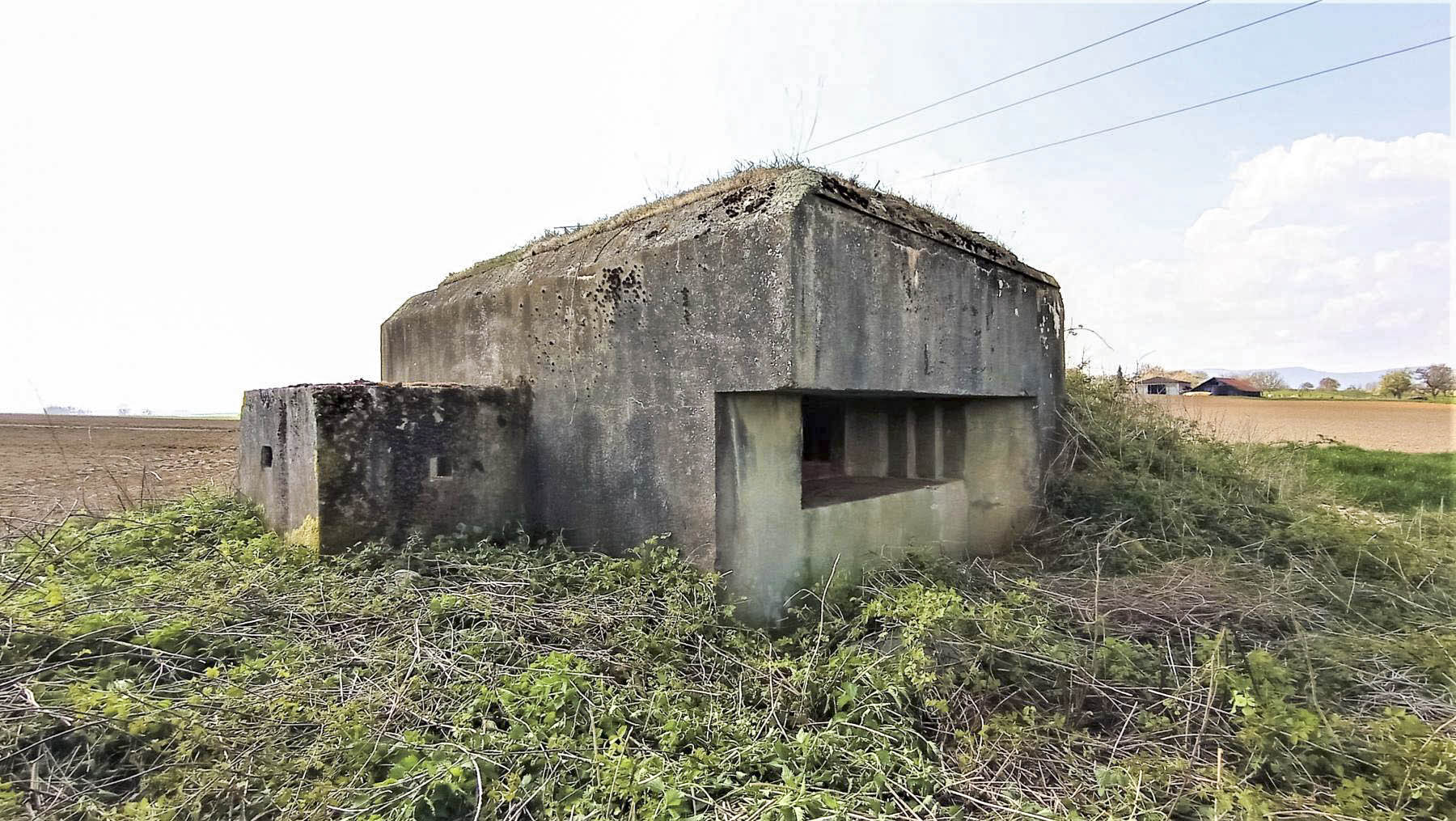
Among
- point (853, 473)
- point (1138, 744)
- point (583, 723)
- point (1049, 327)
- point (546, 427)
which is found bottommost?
point (1138, 744)

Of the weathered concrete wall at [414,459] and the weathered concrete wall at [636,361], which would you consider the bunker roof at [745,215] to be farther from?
the weathered concrete wall at [414,459]

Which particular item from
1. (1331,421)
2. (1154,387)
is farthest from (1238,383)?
(1154,387)

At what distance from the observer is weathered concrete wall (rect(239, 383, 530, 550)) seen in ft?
11.2

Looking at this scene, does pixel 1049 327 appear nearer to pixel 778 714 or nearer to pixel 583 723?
pixel 778 714

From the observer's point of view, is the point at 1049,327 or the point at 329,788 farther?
the point at 1049,327

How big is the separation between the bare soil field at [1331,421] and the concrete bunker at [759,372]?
3.29m

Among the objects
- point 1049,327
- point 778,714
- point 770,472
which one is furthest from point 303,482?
point 1049,327

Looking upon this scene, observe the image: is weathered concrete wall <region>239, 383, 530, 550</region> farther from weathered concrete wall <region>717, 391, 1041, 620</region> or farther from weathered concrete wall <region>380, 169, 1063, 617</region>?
weathered concrete wall <region>717, 391, 1041, 620</region>

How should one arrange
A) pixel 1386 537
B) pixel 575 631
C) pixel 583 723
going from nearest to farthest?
pixel 583 723, pixel 575 631, pixel 1386 537

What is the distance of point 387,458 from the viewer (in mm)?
3586

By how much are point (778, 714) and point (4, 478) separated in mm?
12312

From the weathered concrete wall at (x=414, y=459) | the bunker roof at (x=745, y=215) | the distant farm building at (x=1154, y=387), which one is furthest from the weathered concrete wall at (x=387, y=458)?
the distant farm building at (x=1154, y=387)

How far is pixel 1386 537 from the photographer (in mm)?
4586

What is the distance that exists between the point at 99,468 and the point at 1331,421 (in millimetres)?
26086
